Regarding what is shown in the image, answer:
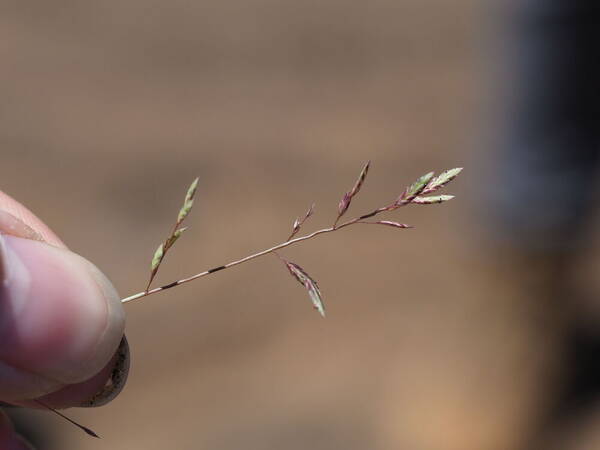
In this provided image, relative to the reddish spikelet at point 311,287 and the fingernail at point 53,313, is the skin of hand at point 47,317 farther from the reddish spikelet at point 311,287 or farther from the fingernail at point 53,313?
the reddish spikelet at point 311,287

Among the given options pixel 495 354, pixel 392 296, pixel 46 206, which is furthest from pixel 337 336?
pixel 46 206

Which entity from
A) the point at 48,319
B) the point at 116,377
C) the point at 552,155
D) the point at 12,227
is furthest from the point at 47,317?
the point at 552,155

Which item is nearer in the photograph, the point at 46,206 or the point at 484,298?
the point at 484,298

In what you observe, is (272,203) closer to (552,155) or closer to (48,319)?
(552,155)

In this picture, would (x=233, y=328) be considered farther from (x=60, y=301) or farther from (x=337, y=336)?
(x=60, y=301)

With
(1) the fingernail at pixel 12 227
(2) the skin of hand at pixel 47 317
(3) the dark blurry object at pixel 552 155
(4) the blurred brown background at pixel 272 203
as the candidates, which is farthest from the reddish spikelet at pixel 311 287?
(3) the dark blurry object at pixel 552 155

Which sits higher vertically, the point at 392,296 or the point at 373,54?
the point at 373,54

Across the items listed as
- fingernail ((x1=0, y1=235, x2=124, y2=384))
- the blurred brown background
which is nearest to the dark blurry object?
the blurred brown background
